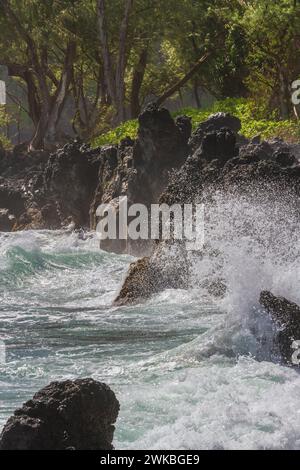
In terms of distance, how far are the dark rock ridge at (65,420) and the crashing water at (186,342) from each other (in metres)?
0.66

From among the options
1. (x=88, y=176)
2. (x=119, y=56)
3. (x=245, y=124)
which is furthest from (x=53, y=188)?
(x=119, y=56)

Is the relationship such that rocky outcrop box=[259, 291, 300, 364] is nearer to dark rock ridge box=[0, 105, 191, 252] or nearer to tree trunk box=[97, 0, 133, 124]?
dark rock ridge box=[0, 105, 191, 252]

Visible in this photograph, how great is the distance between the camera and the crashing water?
9180 millimetres

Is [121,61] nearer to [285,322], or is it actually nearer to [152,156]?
[152,156]

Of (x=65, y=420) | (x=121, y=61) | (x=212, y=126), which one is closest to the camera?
(x=65, y=420)

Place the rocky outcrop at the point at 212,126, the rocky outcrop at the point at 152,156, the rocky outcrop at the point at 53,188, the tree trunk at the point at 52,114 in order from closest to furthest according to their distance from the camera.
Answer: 1. the rocky outcrop at the point at 152,156
2. the rocky outcrop at the point at 212,126
3. the rocky outcrop at the point at 53,188
4. the tree trunk at the point at 52,114

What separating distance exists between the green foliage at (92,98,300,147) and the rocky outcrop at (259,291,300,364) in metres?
15.9

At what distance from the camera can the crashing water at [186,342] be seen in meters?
9.18

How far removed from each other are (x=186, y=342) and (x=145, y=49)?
1081 inches

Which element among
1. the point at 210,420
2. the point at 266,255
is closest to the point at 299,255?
the point at 266,255

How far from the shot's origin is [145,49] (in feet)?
128

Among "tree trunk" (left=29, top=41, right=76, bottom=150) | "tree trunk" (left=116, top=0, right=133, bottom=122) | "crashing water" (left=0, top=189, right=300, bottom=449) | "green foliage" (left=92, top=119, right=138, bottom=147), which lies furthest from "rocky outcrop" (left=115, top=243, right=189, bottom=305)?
"tree trunk" (left=29, top=41, right=76, bottom=150)

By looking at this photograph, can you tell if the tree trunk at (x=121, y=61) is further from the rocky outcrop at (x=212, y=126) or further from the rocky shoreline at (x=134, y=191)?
the rocky outcrop at (x=212, y=126)

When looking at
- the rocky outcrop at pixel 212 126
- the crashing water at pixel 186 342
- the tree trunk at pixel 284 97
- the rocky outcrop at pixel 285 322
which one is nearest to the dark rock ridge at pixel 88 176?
the rocky outcrop at pixel 212 126
